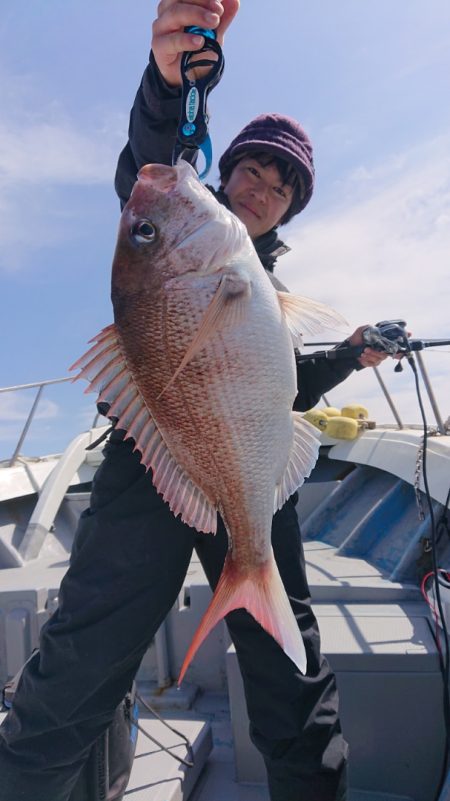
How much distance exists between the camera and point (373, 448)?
479 centimetres

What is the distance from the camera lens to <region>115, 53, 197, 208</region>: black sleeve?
1.58 metres

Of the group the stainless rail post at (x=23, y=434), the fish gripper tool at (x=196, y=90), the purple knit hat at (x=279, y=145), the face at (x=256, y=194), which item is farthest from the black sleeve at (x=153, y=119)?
the stainless rail post at (x=23, y=434)

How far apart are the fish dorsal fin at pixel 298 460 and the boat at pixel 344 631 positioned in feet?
3.18

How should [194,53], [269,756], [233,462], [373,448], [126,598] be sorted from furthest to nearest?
[373,448] → [269,756] → [126,598] → [233,462] → [194,53]

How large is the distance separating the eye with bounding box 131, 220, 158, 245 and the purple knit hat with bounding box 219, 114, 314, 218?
36.2 inches

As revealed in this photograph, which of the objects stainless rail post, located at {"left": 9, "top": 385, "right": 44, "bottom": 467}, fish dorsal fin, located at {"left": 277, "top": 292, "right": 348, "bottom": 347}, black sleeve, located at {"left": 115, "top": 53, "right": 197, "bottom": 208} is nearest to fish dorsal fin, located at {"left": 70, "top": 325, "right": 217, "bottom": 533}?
fish dorsal fin, located at {"left": 277, "top": 292, "right": 348, "bottom": 347}

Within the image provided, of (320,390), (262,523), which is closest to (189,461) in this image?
(262,523)

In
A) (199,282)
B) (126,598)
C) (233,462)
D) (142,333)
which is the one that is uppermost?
(199,282)

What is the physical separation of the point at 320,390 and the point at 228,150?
1075 millimetres

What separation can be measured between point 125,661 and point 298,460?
83cm

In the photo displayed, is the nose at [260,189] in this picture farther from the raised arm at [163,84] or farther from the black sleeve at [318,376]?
the black sleeve at [318,376]

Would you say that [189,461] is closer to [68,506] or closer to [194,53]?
[194,53]

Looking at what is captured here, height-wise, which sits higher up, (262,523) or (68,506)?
(262,523)

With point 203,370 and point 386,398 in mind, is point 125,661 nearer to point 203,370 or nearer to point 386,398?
point 203,370
